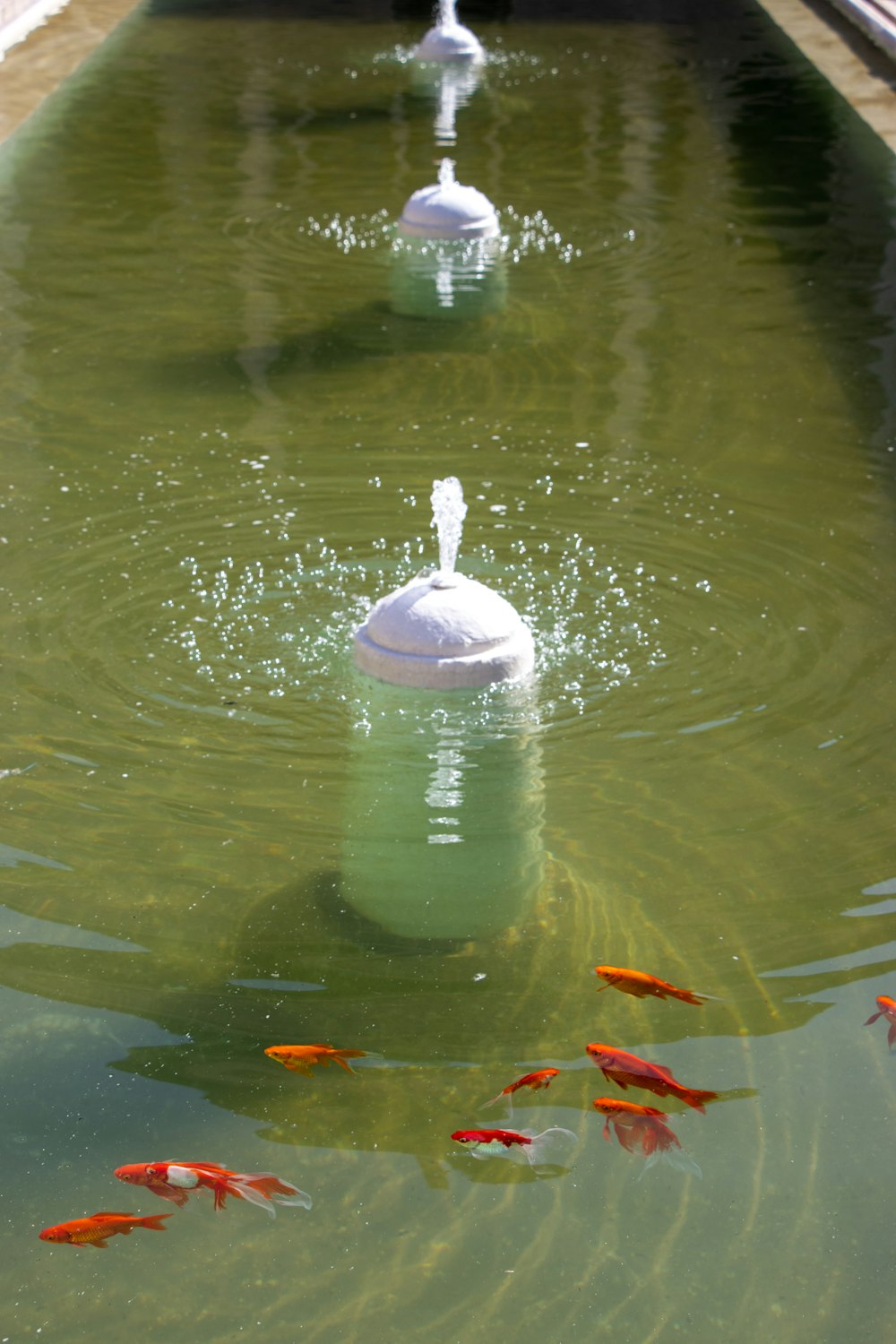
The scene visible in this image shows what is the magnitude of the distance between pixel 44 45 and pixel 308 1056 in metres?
18.0

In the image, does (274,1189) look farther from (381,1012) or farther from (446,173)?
(446,173)

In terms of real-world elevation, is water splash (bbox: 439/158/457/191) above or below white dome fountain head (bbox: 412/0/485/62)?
below

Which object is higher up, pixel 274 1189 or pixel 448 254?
pixel 448 254

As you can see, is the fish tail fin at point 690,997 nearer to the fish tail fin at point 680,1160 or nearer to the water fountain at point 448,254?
the fish tail fin at point 680,1160

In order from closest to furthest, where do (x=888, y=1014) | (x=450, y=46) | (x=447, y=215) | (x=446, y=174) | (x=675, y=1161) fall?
(x=675, y=1161), (x=888, y=1014), (x=447, y=215), (x=446, y=174), (x=450, y=46)

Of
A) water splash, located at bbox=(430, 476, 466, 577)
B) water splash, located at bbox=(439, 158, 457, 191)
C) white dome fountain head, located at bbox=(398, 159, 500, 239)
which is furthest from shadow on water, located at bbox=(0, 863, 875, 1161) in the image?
water splash, located at bbox=(439, 158, 457, 191)

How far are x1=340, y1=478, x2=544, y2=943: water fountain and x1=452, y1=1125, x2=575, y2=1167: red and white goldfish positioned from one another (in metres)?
0.96

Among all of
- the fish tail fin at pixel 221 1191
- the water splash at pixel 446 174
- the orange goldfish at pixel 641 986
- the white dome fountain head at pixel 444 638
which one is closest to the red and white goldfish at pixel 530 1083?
the orange goldfish at pixel 641 986

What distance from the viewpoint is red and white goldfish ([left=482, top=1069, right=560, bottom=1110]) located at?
5074mm

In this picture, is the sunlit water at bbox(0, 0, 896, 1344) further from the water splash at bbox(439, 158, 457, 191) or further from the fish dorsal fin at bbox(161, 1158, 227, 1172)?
the water splash at bbox(439, 158, 457, 191)

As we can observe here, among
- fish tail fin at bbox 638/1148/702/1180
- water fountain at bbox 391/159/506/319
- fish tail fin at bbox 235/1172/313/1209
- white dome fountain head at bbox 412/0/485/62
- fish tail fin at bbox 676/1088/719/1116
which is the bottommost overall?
fish tail fin at bbox 638/1148/702/1180

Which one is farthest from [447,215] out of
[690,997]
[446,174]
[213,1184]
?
[213,1184]

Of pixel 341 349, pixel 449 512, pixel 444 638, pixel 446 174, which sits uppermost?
pixel 446 174

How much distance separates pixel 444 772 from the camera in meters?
6.71
